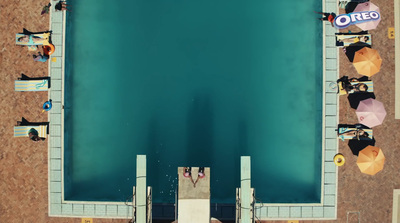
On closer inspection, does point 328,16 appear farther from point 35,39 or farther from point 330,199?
point 35,39

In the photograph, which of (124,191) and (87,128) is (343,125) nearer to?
(124,191)

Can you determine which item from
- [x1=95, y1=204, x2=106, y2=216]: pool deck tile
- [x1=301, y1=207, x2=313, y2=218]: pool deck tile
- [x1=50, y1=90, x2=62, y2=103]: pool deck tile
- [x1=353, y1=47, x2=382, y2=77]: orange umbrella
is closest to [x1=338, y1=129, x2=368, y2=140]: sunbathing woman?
[x1=353, y1=47, x2=382, y2=77]: orange umbrella

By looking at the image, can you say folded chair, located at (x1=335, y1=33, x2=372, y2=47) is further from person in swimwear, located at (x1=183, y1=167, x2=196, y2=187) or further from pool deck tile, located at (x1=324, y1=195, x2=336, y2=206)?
person in swimwear, located at (x1=183, y1=167, x2=196, y2=187)

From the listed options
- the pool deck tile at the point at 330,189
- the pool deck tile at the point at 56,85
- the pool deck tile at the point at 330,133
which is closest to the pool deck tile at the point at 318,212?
the pool deck tile at the point at 330,189

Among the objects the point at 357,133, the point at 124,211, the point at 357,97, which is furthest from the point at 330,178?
the point at 124,211

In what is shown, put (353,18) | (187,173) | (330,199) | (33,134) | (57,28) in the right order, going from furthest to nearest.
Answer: (57,28) < (330,199) < (33,134) < (353,18) < (187,173)

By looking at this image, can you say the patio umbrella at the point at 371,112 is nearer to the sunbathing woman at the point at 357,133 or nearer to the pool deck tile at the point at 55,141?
the sunbathing woman at the point at 357,133
